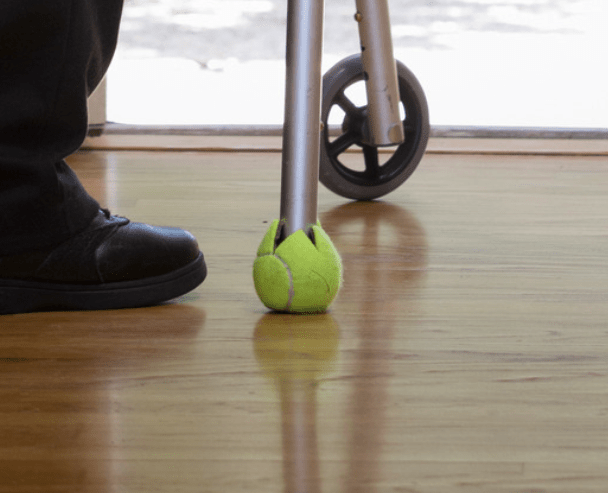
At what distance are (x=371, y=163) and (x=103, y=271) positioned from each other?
658 millimetres

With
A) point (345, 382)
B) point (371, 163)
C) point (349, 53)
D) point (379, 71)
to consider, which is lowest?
point (345, 382)

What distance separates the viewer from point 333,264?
2.32ft

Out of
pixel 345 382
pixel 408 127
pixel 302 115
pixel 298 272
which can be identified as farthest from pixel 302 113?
pixel 408 127

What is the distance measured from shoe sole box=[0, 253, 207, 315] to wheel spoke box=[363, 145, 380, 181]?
578 mm

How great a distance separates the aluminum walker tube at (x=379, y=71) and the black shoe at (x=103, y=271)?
20.6 inches

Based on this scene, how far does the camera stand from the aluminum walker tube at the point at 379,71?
117 centimetres

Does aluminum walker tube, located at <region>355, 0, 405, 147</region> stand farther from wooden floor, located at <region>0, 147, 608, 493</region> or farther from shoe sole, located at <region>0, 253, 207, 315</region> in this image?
shoe sole, located at <region>0, 253, 207, 315</region>

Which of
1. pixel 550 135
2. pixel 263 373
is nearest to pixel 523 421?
pixel 263 373

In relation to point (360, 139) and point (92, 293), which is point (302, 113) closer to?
point (92, 293)

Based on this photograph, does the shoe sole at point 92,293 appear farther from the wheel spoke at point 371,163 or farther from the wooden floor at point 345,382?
the wheel spoke at point 371,163

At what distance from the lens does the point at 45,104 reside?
670 mm

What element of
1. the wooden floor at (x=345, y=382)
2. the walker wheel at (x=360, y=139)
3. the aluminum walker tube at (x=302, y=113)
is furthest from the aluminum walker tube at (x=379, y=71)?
the aluminum walker tube at (x=302, y=113)

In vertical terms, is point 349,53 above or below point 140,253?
above

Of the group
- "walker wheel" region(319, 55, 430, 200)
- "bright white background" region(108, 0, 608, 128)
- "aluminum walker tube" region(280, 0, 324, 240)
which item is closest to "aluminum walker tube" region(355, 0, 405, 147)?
"walker wheel" region(319, 55, 430, 200)
